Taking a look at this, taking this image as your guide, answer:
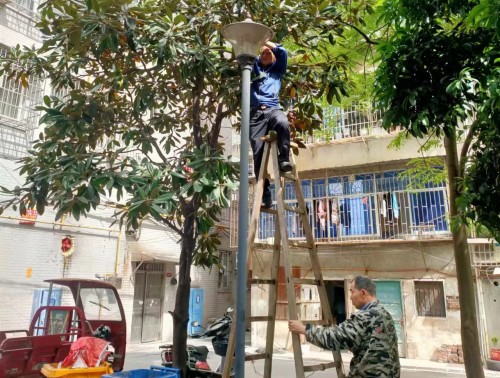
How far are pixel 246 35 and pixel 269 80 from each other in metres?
0.95

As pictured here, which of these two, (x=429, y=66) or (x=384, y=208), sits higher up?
(x=384, y=208)

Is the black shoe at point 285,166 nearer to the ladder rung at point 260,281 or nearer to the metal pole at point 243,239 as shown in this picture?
the metal pole at point 243,239

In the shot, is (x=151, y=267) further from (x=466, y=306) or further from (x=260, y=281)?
(x=260, y=281)

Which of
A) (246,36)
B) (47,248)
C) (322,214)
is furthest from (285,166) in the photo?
(322,214)

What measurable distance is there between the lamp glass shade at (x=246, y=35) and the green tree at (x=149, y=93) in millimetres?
997

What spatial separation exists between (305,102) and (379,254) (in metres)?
8.51

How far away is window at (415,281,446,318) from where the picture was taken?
12.8 metres

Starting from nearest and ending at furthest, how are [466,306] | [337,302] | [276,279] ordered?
[276,279], [466,306], [337,302]

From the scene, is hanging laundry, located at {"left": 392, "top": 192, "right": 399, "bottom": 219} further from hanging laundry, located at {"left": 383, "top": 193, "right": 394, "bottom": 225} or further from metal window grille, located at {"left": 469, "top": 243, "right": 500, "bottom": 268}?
metal window grille, located at {"left": 469, "top": 243, "right": 500, "bottom": 268}

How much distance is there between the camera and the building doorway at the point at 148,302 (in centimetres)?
1527

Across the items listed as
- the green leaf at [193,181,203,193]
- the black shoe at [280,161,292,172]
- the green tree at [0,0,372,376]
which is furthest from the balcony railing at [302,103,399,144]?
the green leaf at [193,181,203,193]

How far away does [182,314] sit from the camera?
604cm

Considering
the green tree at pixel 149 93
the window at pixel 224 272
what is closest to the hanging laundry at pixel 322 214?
the window at pixel 224 272

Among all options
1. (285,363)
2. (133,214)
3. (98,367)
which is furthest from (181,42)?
(285,363)
